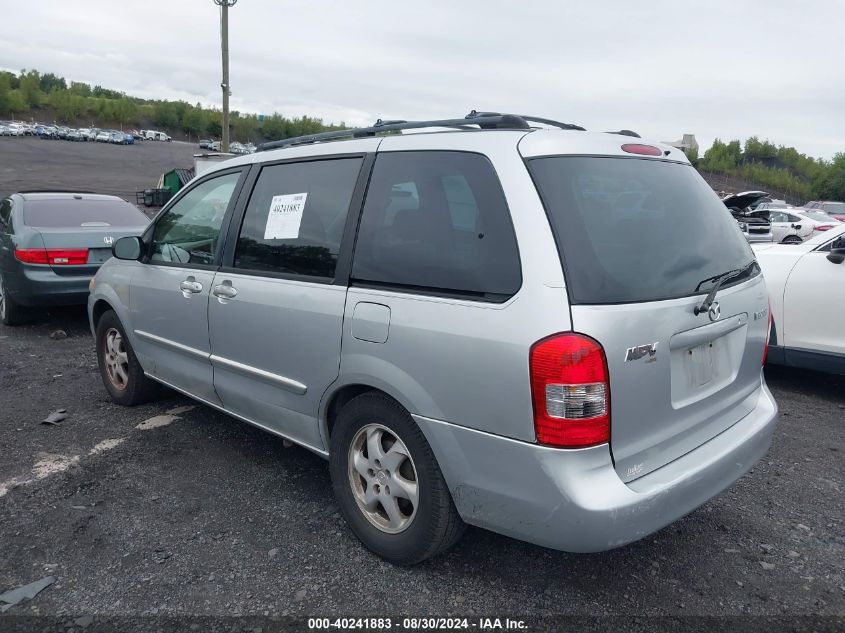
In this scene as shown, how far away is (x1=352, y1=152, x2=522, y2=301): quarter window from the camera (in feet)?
8.25

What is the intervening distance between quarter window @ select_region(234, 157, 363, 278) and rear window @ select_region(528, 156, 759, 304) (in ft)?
3.43

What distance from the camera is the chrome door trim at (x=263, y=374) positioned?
326 cm

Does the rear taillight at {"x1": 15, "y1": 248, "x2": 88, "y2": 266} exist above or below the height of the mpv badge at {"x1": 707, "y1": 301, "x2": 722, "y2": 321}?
below

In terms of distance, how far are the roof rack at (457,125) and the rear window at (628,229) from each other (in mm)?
364

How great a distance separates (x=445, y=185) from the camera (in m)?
2.80

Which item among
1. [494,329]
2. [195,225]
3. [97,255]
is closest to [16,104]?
[97,255]

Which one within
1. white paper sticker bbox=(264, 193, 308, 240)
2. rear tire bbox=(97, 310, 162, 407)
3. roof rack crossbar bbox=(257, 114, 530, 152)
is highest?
roof rack crossbar bbox=(257, 114, 530, 152)

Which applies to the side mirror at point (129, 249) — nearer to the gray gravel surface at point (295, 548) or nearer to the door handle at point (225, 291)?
the door handle at point (225, 291)

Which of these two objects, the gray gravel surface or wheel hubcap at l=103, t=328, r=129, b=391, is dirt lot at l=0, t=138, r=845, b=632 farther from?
wheel hubcap at l=103, t=328, r=129, b=391

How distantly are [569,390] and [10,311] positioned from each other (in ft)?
24.2

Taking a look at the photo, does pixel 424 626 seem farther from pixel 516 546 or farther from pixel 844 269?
pixel 844 269

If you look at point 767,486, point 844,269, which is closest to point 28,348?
point 767,486

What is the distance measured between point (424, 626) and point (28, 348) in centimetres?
582

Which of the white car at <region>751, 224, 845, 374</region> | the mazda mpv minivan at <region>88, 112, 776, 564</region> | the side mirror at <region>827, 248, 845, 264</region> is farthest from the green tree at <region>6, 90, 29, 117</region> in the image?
the side mirror at <region>827, 248, 845, 264</region>
